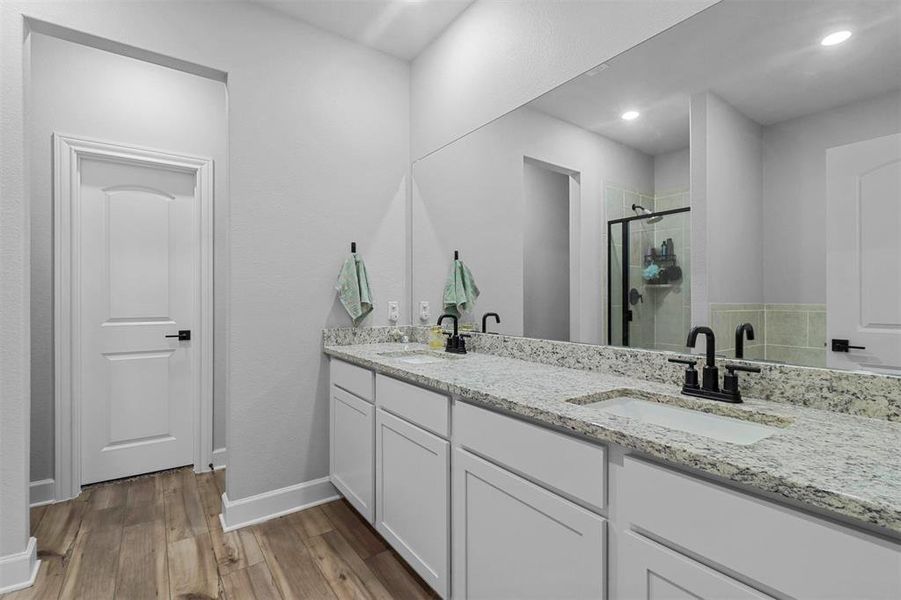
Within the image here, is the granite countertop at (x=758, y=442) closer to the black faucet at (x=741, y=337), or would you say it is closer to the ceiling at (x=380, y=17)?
the black faucet at (x=741, y=337)

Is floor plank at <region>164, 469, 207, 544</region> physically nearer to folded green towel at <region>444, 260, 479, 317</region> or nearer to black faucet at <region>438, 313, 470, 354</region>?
black faucet at <region>438, 313, 470, 354</region>

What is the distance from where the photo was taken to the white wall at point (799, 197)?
3.62ft

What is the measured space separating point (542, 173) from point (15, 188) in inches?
85.6

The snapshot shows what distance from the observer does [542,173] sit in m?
1.95

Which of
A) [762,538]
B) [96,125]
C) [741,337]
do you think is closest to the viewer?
[762,538]

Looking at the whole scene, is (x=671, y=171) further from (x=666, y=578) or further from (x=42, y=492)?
(x=42, y=492)

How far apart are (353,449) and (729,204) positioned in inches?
73.6

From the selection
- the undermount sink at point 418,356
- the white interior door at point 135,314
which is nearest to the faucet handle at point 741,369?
the undermount sink at point 418,356

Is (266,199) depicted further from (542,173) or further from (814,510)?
(814,510)

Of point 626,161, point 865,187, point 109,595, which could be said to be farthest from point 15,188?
point 865,187

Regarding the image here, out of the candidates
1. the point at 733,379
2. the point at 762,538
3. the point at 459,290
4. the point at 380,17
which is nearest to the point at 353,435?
the point at 459,290

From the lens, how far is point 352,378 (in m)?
2.14

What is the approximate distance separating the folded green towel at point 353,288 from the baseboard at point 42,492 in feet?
6.27

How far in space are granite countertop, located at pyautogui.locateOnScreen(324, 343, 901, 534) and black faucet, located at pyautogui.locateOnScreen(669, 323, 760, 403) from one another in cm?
3
